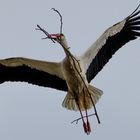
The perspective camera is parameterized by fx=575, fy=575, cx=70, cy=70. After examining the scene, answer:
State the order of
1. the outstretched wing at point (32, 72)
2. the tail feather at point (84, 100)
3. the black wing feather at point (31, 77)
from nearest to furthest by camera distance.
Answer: the tail feather at point (84, 100), the outstretched wing at point (32, 72), the black wing feather at point (31, 77)

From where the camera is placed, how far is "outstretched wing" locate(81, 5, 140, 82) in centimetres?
790

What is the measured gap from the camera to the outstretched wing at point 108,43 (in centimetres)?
790

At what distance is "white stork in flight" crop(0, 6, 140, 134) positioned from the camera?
25.0 ft

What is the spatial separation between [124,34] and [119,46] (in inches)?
8.4

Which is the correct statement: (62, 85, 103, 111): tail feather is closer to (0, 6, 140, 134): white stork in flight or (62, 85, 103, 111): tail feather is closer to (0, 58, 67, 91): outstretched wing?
(0, 6, 140, 134): white stork in flight

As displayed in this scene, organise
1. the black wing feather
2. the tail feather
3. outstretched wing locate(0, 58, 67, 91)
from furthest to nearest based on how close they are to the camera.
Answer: the black wing feather → outstretched wing locate(0, 58, 67, 91) → the tail feather

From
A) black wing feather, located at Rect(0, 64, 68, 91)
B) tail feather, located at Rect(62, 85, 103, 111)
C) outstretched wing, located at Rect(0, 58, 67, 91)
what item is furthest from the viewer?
black wing feather, located at Rect(0, 64, 68, 91)

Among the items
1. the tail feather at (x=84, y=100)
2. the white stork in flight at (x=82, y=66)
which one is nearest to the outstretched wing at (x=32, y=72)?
the white stork in flight at (x=82, y=66)

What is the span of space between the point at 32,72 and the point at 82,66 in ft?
3.19

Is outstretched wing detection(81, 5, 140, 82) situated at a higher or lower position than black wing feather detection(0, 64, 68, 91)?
higher

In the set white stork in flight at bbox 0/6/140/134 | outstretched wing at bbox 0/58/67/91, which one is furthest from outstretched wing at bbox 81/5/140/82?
outstretched wing at bbox 0/58/67/91

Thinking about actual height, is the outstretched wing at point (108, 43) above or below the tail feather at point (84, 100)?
above

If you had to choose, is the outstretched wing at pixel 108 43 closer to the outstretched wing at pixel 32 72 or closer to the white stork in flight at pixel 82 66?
the white stork in flight at pixel 82 66

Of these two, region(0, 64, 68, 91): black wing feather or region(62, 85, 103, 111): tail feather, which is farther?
region(0, 64, 68, 91): black wing feather
